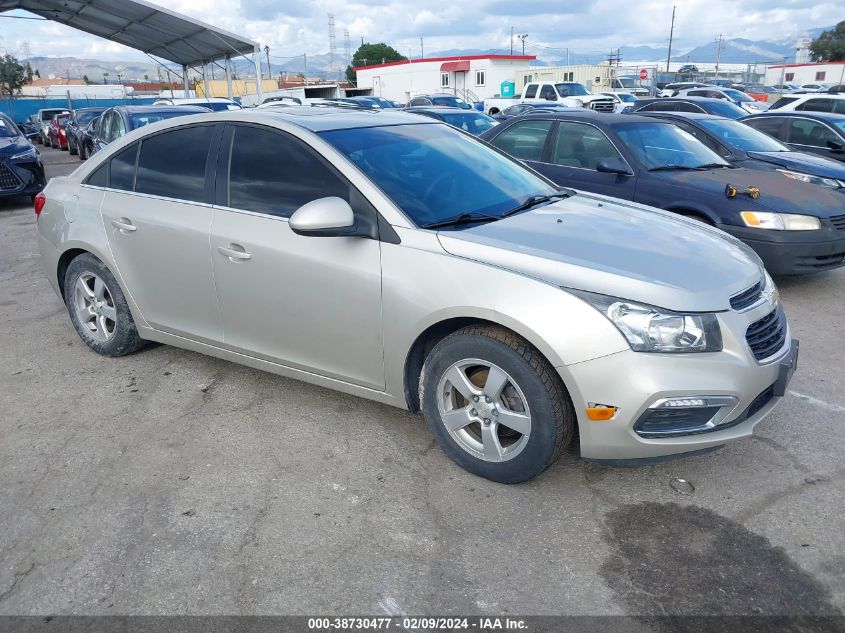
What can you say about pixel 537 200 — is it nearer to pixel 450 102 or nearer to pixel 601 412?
pixel 601 412

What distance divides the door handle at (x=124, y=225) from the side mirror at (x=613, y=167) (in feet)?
13.3

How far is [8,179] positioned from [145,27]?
16860 mm

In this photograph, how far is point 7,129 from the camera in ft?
38.5

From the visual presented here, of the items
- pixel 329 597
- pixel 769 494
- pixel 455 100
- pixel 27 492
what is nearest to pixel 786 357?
pixel 769 494

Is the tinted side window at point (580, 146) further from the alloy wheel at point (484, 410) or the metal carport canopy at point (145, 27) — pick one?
Result: the metal carport canopy at point (145, 27)

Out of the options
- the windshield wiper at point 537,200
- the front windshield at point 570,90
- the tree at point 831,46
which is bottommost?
the windshield wiper at point 537,200

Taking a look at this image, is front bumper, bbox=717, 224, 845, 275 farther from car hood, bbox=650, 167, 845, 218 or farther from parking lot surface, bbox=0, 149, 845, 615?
parking lot surface, bbox=0, 149, 845, 615

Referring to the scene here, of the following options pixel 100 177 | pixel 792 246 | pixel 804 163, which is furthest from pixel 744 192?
pixel 100 177

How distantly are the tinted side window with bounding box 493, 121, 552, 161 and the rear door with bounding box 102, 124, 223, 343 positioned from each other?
4.08 meters

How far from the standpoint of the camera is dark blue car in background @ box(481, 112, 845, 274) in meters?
5.92

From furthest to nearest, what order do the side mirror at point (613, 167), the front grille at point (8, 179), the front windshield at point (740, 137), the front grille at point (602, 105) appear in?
the front grille at point (602, 105) < the front grille at point (8, 179) < the front windshield at point (740, 137) < the side mirror at point (613, 167)

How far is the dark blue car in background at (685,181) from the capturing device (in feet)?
19.4

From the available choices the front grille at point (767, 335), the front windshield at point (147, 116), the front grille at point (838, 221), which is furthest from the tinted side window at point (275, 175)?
the front windshield at point (147, 116)

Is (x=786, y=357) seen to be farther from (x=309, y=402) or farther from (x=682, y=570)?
(x=309, y=402)
